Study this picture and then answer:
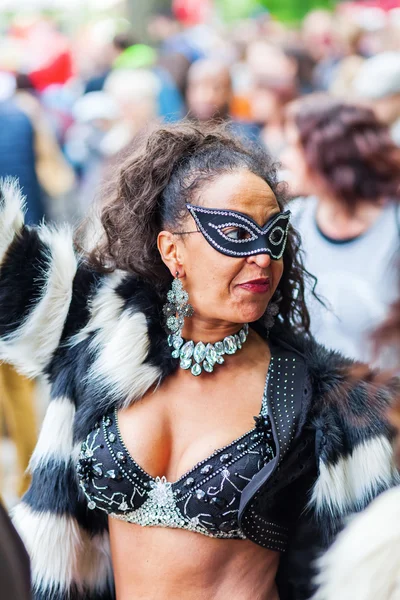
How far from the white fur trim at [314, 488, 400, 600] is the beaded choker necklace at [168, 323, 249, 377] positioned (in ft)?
2.21

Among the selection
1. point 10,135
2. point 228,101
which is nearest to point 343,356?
point 10,135

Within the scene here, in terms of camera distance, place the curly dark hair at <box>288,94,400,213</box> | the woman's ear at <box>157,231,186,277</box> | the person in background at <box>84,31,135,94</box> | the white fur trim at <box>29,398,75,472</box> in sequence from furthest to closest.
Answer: the person in background at <box>84,31,135,94</box>
the curly dark hair at <box>288,94,400,213</box>
the white fur trim at <box>29,398,75,472</box>
the woman's ear at <box>157,231,186,277</box>

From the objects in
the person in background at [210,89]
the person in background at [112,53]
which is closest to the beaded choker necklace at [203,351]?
the person in background at [210,89]

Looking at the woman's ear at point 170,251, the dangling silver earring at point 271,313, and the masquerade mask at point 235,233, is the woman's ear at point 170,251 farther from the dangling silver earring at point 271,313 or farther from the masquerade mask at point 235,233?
the dangling silver earring at point 271,313

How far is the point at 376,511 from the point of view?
1589mm

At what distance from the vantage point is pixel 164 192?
2.22 m

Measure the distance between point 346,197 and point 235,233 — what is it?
5.40 feet

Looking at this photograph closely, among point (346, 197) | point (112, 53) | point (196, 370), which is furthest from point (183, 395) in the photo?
point (112, 53)

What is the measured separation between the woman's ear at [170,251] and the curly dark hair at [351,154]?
158 centimetres

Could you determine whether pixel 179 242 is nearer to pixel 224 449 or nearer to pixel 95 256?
pixel 95 256

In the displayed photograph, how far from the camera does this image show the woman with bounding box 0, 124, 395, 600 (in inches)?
81.5

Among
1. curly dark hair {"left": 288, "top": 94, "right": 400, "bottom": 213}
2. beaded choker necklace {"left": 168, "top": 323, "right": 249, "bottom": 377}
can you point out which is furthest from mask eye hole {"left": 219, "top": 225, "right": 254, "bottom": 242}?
curly dark hair {"left": 288, "top": 94, "right": 400, "bottom": 213}

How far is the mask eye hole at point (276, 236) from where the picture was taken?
2066 mm

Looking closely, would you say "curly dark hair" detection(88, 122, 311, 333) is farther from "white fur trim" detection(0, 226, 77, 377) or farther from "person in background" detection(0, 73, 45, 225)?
"person in background" detection(0, 73, 45, 225)
